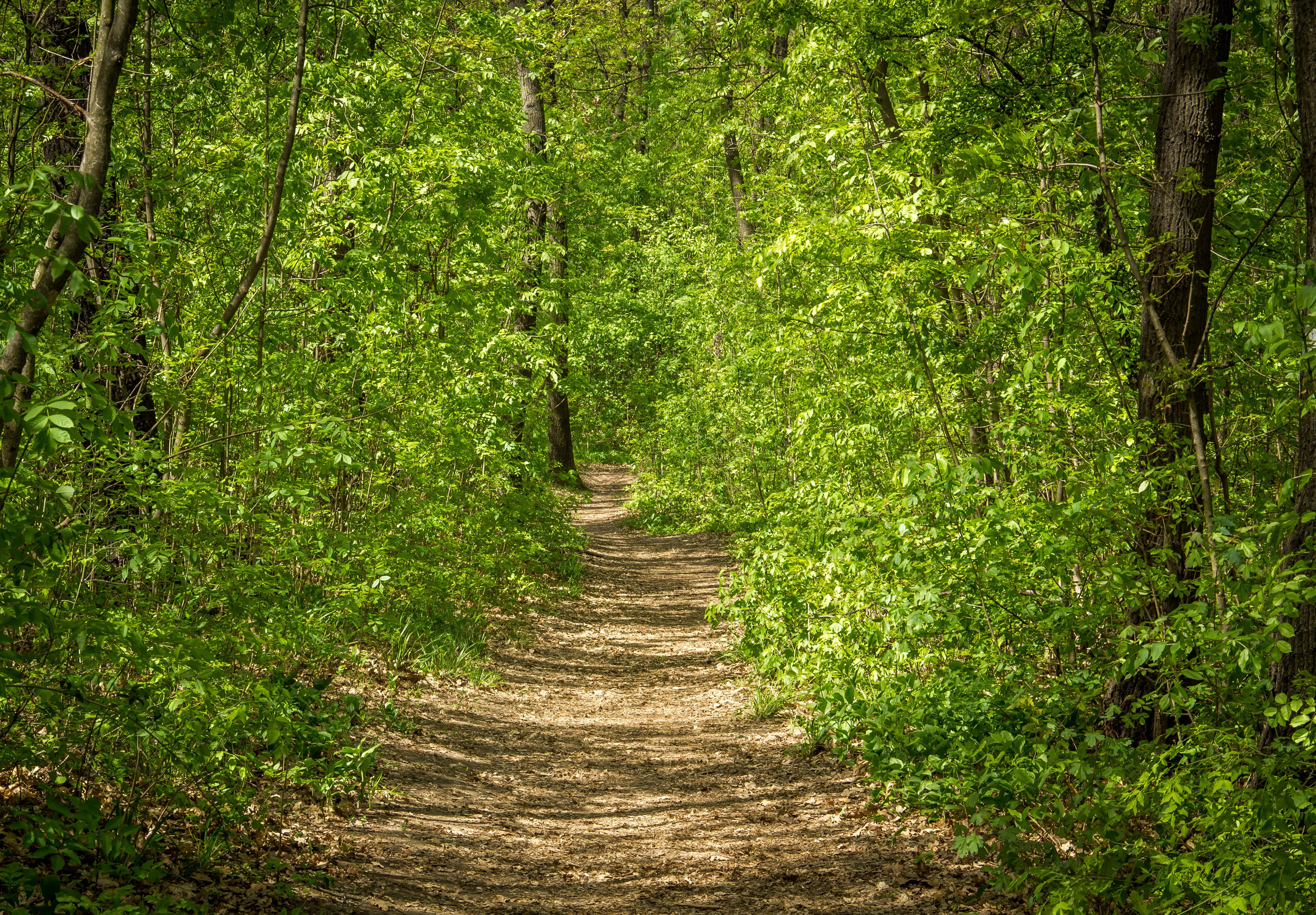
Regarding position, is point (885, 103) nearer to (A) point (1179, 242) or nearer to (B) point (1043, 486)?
Answer: (A) point (1179, 242)

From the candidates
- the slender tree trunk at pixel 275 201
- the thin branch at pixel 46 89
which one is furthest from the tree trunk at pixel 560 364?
the thin branch at pixel 46 89

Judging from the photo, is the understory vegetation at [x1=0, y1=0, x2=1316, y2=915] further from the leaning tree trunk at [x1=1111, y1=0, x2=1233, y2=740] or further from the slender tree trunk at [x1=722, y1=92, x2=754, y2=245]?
the slender tree trunk at [x1=722, y1=92, x2=754, y2=245]

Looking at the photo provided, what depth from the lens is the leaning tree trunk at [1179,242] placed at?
487 centimetres

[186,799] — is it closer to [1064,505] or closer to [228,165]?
[228,165]

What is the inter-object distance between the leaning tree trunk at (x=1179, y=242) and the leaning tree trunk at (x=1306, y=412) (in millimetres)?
931

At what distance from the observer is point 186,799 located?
399cm

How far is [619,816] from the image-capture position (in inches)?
254

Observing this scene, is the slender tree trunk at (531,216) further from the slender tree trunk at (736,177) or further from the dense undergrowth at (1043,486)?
the dense undergrowth at (1043,486)

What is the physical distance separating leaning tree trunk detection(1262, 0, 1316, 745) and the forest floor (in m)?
1.71

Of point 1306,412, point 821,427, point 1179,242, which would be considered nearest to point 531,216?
point 821,427

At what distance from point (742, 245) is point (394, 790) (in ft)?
36.8

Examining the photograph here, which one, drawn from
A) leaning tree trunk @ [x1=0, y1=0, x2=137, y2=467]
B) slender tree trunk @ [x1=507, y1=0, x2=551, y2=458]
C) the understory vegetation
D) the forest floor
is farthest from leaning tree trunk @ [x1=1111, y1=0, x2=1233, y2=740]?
slender tree trunk @ [x1=507, y1=0, x2=551, y2=458]

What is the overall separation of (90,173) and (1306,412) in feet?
16.0

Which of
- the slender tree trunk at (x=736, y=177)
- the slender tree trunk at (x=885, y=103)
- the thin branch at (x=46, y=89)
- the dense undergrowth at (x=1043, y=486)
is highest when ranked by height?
the slender tree trunk at (x=736, y=177)
